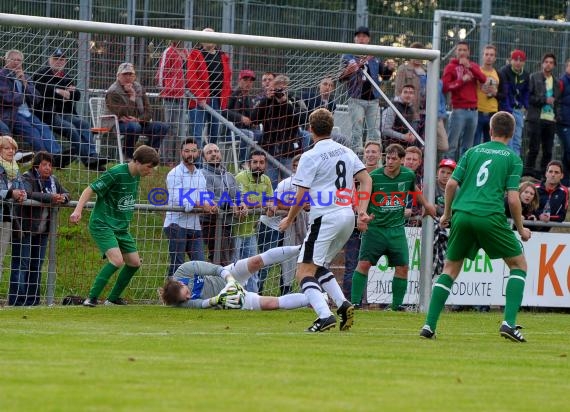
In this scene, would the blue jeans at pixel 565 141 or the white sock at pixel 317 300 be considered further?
the blue jeans at pixel 565 141

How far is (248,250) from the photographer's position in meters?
16.1

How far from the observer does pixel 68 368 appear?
26.2 ft

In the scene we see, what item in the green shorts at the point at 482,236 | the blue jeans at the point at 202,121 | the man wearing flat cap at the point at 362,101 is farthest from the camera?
the man wearing flat cap at the point at 362,101

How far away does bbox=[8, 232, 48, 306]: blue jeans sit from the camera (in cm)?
1484

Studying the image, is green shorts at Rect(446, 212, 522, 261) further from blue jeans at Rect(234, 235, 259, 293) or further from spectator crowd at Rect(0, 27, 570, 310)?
blue jeans at Rect(234, 235, 259, 293)

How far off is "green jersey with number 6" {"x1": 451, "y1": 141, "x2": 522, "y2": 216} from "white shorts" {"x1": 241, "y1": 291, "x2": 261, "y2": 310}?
13.0 ft

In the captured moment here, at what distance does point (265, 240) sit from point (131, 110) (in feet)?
8.20

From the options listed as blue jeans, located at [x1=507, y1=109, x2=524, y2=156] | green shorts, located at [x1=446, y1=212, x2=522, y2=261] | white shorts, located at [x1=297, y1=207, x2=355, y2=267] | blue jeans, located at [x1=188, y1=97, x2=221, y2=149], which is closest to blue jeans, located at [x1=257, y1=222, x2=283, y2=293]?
blue jeans, located at [x1=188, y1=97, x2=221, y2=149]

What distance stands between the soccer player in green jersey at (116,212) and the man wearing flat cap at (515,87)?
7.89 meters

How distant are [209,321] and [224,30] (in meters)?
7.05

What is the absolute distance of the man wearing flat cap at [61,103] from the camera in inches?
586

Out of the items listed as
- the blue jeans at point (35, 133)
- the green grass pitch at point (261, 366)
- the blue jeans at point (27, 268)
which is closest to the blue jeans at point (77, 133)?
the blue jeans at point (35, 133)

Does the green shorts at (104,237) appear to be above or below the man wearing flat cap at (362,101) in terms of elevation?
below

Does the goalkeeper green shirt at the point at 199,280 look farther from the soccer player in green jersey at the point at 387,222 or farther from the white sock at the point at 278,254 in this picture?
the soccer player in green jersey at the point at 387,222
